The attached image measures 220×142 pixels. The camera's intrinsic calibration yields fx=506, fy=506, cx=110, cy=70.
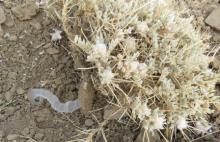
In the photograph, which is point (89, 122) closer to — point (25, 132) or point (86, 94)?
point (86, 94)

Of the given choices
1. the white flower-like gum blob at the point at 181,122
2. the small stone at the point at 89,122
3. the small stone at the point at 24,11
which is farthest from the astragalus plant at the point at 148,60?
the small stone at the point at 24,11

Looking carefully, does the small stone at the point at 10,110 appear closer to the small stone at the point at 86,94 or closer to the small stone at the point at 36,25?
the small stone at the point at 86,94

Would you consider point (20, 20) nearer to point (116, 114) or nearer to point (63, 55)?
point (63, 55)

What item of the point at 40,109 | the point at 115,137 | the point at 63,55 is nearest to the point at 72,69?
the point at 63,55

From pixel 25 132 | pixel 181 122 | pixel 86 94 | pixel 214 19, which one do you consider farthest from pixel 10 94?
pixel 214 19

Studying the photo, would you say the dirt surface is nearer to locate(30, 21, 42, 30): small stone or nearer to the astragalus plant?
locate(30, 21, 42, 30): small stone

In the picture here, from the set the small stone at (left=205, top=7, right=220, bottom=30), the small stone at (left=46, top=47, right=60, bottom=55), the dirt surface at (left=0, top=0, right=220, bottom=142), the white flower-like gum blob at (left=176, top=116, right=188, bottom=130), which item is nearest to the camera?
the white flower-like gum blob at (left=176, top=116, right=188, bottom=130)

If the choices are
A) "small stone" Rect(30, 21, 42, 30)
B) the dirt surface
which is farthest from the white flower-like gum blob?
"small stone" Rect(30, 21, 42, 30)
